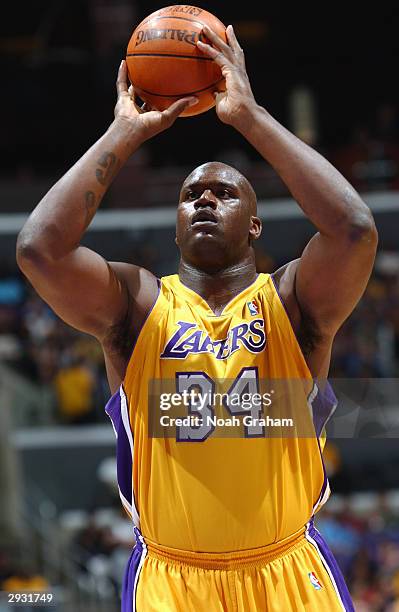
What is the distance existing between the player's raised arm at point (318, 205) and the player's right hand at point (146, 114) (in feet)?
0.53

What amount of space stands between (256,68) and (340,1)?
7.37 feet

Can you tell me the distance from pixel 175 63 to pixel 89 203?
755 millimetres

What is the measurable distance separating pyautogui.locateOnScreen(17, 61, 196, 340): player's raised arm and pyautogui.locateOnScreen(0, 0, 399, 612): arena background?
5.58 m

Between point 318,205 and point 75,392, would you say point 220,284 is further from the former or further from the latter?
point 75,392

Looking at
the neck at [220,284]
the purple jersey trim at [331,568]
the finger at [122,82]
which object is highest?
the finger at [122,82]

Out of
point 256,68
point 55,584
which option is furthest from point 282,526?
point 256,68

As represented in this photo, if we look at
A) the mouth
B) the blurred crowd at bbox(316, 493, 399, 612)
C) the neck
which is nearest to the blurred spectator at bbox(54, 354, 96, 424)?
the blurred crowd at bbox(316, 493, 399, 612)

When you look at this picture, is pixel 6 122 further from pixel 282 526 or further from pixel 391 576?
pixel 282 526

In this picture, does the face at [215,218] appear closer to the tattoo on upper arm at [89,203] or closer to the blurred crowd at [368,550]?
the tattoo on upper arm at [89,203]

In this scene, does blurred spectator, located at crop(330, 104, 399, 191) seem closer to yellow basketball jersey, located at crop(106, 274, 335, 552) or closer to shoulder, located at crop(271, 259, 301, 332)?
shoulder, located at crop(271, 259, 301, 332)

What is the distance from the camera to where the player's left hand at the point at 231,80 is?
3.88 metres

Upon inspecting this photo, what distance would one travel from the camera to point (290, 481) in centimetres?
402

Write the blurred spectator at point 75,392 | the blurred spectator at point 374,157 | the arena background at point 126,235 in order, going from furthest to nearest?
1. the blurred spectator at point 374,157
2. the blurred spectator at point 75,392
3. the arena background at point 126,235

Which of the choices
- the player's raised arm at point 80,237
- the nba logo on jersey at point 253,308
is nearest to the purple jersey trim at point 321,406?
the nba logo on jersey at point 253,308
